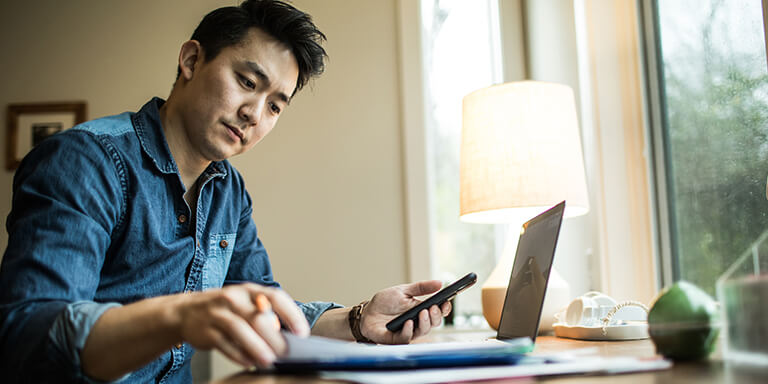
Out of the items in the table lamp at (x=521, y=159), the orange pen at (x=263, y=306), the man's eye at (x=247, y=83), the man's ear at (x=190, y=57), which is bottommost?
the orange pen at (x=263, y=306)

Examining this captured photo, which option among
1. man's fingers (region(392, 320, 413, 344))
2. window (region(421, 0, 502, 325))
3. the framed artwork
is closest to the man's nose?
man's fingers (region(392, 320, 413, 344))

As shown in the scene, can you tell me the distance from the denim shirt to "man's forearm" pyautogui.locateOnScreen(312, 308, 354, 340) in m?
0.03

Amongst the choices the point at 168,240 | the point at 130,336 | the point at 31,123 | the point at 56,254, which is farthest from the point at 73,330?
the point at 31,123

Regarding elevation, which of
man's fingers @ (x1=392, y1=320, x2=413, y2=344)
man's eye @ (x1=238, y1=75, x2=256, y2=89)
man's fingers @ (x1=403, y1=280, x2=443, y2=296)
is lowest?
man's fingers @ (x1=392, y1=320, x2=413, y2=344)

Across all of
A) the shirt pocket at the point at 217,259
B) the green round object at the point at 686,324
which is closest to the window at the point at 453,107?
the shirt pocket at the point at 217,259

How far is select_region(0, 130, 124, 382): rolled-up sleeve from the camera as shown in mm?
676

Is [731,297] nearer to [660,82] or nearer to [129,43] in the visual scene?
[660,82]

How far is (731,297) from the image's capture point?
1.92 ft

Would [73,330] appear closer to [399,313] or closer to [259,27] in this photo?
[399,313]

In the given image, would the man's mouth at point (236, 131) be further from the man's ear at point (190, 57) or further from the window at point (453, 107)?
the window at point (453, 107)

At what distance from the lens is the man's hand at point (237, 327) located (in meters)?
0.57

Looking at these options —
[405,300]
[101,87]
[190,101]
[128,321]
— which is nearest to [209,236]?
[190,101]

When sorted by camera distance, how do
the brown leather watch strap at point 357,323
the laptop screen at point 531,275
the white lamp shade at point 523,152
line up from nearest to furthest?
the laptop screen at point 531,275 < the brown leather watch strap at point 357,323 < the white lamp shade at point 523,152

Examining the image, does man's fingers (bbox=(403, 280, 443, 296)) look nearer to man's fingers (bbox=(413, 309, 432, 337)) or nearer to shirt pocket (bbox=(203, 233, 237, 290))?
man's fingers (bbox=(413, 309, 432, 337))
